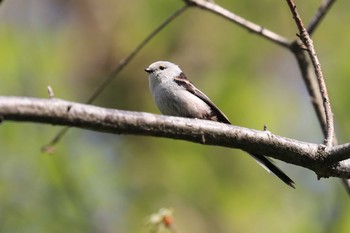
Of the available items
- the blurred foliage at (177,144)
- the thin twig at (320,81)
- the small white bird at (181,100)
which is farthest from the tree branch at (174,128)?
the blurred foliage at (177,144)

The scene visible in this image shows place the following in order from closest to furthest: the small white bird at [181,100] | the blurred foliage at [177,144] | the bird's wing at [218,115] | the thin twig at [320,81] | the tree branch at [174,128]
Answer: the tree branch at [174,128] < the thin twig at [320,81] < the bird's wing at [218,115] < the small white bird at [181,100] < the blurred foliage at [177,144]

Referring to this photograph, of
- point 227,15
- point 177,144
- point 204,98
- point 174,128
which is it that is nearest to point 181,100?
point 204,98

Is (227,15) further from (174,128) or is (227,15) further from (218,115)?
(174,128)

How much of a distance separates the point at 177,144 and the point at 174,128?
5713mm

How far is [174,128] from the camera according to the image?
10.6 feet

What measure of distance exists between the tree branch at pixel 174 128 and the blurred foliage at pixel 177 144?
382 centimetres

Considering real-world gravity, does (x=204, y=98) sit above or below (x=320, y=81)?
below

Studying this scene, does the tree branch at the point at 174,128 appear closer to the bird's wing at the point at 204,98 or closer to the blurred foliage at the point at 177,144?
the bird's wing at the point at 204,98

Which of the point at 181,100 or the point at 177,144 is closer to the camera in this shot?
the point at 181,100

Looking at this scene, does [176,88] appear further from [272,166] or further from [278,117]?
[278,117]

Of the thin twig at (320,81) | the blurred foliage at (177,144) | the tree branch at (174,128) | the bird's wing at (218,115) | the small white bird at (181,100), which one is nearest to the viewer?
the tree branch at (174,128)

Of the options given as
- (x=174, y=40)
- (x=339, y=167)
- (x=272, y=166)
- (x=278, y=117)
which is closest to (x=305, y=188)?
(x=278, y=117)

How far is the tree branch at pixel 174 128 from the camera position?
2826 millimetres

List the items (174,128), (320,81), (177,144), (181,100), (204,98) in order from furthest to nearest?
(177,144), (204,98), (181,100), (320,81), (174,128)
